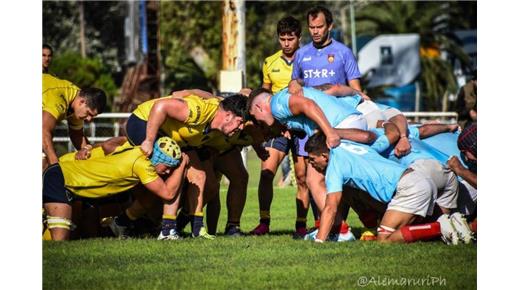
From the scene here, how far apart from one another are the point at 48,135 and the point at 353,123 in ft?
11.0

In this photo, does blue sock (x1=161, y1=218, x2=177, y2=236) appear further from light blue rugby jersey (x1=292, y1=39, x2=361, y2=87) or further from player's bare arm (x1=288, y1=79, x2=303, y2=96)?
light blue rugby jersey (x1=292, y1=39, x2=361, y2=87)

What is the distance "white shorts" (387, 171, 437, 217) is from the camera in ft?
36.1

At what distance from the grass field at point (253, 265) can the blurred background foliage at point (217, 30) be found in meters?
38.4

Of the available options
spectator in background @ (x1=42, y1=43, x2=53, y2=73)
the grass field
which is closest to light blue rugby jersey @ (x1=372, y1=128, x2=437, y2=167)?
the grass field

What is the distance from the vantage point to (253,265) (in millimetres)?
9844

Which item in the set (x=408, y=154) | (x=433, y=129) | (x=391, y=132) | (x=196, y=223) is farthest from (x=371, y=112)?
(x=196, y=223)

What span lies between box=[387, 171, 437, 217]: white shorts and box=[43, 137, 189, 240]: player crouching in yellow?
2.16 metres

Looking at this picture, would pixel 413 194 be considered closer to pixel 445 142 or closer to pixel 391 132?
pixel 391 132

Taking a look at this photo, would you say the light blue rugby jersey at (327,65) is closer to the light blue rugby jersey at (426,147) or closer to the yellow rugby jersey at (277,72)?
the yellow rugby jersey at (277,72)

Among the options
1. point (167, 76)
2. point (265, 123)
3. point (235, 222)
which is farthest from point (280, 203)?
point (167, 76)

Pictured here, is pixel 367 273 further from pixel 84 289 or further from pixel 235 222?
pixel 235 222

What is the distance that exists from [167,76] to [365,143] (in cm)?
3898

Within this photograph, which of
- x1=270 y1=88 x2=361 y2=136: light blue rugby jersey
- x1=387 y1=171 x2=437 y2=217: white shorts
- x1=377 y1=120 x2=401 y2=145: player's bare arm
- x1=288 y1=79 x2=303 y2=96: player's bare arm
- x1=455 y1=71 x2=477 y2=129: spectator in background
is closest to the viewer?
x1=387 y1=171 x2=437 y2=217: white shorts
